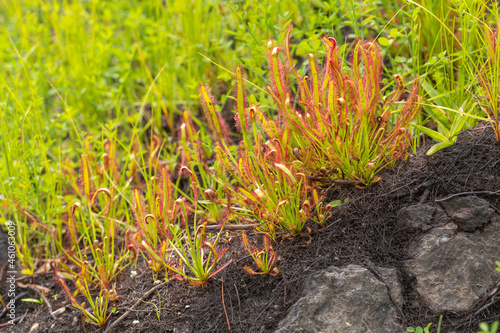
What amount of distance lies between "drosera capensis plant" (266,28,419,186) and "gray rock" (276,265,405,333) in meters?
0.43

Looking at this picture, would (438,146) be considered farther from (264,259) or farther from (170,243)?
(170,243)

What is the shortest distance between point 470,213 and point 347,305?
580 mm

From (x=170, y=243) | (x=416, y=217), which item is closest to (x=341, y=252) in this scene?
(x=416, y=217)

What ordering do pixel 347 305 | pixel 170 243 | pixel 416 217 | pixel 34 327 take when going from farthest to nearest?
pixel 34 327 < pixel 170 243 < pixel 416 217 < pixel 347 305

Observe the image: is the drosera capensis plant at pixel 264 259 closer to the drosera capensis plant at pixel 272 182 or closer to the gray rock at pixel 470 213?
the drosera capensis plant at pixel 272 182

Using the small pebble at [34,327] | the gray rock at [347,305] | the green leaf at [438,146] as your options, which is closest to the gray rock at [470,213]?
the green leaf at [438,146]

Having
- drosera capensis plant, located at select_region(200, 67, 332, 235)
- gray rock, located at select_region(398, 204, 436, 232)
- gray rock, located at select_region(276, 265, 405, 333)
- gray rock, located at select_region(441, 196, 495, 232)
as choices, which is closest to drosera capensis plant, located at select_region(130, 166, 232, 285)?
drosera capensis plant, located at select_region(200, 67, 332, 235)

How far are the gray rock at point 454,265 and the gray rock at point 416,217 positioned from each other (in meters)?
0.04

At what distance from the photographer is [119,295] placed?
6.38 feet

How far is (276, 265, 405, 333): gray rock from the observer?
4.85ft

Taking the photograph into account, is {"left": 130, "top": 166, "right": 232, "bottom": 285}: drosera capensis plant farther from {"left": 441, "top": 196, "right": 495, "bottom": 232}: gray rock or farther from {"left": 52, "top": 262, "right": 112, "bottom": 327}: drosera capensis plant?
{"left": 441, "top": 196, "right": 495, "bottom": 232}: gray rock

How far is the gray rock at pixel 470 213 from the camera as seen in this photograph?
1.57m

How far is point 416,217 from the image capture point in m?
1.65

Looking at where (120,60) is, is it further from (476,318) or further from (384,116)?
(476,318)
